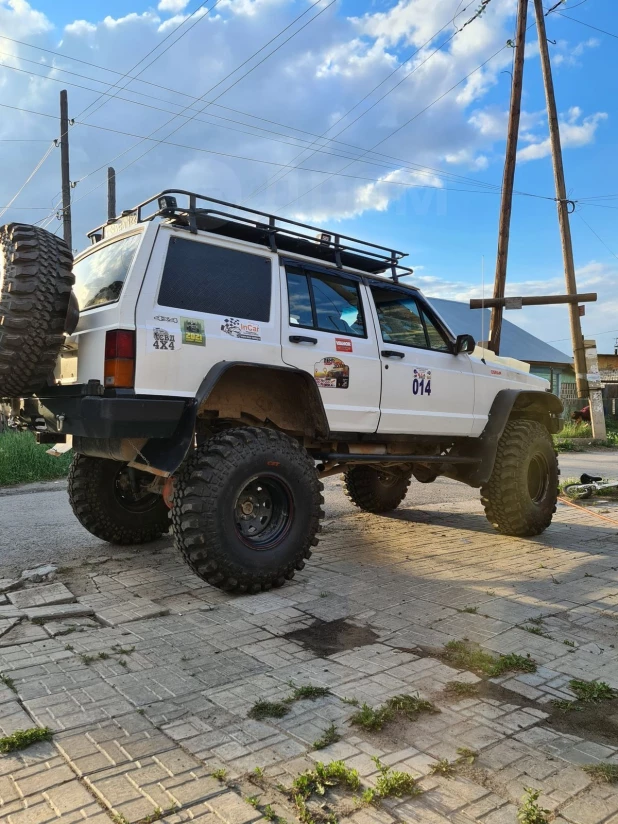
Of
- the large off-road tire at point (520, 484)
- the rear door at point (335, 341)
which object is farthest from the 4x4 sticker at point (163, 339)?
the large off-road tire at point (520, 484)

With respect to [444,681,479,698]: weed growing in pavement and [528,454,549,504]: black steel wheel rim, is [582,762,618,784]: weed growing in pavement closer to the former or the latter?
[444,681,479,698]: weed growing in pavement

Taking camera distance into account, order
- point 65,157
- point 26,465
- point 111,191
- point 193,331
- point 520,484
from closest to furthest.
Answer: point 193,331
point 520,484
point 26,465
point 65,157
point 111,191

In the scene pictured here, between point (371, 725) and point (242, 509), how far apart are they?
6.91 ft

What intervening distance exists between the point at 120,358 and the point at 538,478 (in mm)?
4711

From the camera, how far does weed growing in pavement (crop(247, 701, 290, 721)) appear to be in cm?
268

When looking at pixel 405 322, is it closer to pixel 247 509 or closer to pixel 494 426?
pixel 494 426

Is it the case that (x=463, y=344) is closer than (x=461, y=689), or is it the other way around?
(x=461, y=689)

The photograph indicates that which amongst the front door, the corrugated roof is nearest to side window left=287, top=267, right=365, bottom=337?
the front door

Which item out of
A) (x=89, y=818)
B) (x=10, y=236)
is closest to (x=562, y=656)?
(x=89, y=818)

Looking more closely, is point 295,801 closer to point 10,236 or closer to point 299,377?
point 299,377

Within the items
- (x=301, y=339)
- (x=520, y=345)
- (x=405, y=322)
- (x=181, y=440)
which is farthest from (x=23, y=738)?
(x=520, y=345)

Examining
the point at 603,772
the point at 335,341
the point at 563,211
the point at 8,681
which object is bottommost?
the point at 603,772

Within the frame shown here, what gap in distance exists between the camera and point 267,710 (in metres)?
2.72

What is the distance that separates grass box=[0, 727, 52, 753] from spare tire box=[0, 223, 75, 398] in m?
2.26
